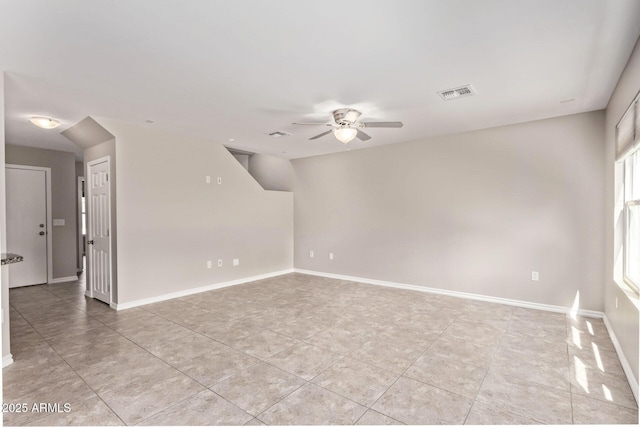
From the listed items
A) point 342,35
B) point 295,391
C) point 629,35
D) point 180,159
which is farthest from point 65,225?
point 629,35

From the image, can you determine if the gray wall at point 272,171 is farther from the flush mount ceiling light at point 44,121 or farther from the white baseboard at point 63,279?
the white baseboard at point 63,279

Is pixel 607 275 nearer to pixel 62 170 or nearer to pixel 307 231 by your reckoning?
pixel 307 231

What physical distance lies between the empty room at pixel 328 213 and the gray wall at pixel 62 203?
4 cm

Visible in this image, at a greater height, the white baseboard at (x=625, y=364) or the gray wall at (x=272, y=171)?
the gray wall at (x=272, y=171)

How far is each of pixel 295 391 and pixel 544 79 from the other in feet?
11.4

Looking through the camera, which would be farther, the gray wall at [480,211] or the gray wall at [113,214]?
the gray wall at [113,214]

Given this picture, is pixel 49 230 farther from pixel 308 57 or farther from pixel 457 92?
pixel 457 92

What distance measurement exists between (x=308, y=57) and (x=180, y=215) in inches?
137

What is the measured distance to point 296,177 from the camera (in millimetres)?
6965

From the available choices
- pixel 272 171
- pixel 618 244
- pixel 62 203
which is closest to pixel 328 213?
pixel 272 171

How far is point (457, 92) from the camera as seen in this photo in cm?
320

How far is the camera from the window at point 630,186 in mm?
2464

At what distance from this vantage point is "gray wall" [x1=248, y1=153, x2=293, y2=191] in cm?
712

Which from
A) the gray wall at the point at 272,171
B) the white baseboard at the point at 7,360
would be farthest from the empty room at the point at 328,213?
the gray wall at the point at 272,171
